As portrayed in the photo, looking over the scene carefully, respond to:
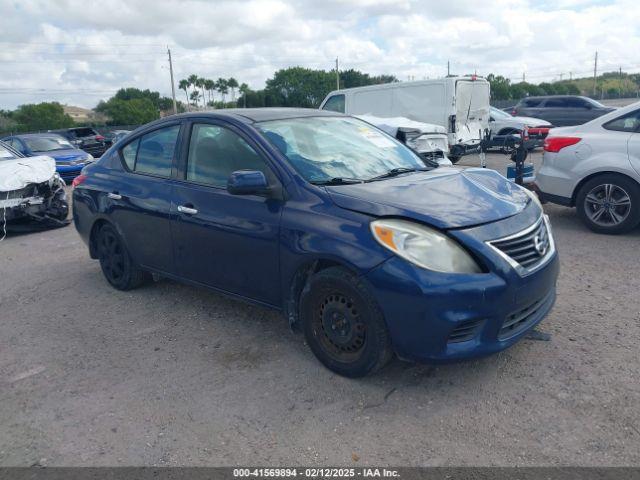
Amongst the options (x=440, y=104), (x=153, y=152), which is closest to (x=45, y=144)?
(x=440, y=104)

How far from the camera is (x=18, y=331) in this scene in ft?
14.9

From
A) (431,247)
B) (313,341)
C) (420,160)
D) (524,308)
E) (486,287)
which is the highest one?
(420,160)

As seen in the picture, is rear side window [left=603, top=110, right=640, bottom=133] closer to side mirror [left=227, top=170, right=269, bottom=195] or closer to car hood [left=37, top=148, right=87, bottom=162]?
side mirror [left=227, top=170, right=269, bottom=195]

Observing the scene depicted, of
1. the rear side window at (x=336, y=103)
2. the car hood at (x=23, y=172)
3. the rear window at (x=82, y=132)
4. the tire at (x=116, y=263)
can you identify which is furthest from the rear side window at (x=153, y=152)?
the rear window at (x=82, y=132)

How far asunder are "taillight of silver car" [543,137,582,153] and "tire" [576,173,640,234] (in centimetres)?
53

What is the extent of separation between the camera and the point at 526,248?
3238 millimetres

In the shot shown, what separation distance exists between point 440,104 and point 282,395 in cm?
1166

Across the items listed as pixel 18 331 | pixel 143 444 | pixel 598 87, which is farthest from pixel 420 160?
pixel 598 87

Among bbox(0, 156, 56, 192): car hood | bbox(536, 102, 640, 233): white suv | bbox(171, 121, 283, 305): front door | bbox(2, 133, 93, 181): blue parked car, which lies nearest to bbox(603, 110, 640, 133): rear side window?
bbox(536, 102, 640, 233): white suv

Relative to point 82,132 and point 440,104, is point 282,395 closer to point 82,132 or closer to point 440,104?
point 440,104

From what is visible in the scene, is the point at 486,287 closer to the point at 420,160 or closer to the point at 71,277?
the point at 420,160

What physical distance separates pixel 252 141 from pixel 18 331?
261cm

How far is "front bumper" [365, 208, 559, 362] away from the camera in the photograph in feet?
9.62

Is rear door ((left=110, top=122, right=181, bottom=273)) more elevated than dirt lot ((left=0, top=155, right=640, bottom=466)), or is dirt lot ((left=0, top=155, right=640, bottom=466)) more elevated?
rear door ((left=110, top=122, right=181, bottom=273))
